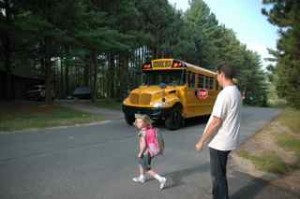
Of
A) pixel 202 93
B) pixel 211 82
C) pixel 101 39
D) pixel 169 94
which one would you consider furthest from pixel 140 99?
pixel 101 39

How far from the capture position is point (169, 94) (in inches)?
757

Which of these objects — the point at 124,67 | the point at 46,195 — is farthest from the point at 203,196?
the point at 124,67

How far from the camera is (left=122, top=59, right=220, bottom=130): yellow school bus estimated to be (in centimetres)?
1866

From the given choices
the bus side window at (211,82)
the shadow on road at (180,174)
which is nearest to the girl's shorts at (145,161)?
the shadow on road at (180,174)

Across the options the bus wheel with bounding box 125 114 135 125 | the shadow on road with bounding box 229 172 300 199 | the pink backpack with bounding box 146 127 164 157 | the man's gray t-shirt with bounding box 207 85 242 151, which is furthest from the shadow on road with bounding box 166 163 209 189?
the bus wheel with bounding box 125 114 135 125

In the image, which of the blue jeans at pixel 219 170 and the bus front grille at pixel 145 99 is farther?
the bus front grille at pixel 145 99

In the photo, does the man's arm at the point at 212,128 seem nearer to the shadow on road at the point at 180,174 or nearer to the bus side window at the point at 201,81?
the shadow on road at the point at 180,174

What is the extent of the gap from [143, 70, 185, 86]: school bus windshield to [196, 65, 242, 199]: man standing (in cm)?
1349

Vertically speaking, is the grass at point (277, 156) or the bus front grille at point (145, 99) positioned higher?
the bus front grille at point (145, 99)

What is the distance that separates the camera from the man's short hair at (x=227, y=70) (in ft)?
20.6

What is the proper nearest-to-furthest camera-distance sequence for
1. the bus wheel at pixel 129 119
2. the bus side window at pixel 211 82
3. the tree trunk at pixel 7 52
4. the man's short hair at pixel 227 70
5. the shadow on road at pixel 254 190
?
the man's short hair at pixel 227 70 → the shadow on road at pixel 254 190 → the bus wheel at pixel 129 119 → the bus side window at pixel 211 82 → the tree trunk at pixel 7 52

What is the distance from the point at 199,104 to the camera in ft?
70.8

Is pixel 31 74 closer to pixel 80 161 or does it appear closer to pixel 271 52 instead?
pixel 271 52

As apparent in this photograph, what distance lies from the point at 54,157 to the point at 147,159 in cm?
340
